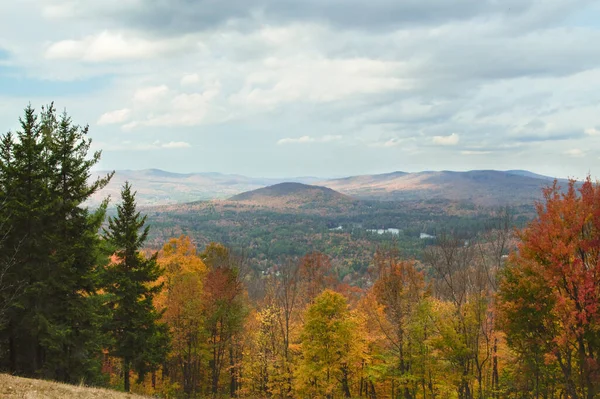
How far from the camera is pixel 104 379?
84.4ft

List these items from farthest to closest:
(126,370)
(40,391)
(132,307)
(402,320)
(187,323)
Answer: (187,323)
(402,320)
(132,307)
(126,370)
(40,391)

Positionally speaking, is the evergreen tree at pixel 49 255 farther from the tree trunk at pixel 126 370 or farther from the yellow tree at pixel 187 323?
the yellow tree at pixel 187 323

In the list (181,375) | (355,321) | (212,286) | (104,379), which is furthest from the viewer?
(181,375)

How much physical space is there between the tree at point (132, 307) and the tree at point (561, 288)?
2242 centimetres

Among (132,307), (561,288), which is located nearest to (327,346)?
(132,307)

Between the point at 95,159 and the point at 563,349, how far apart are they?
29.4 m

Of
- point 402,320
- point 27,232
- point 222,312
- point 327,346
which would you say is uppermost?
point 27,232

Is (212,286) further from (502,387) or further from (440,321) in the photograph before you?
(502,387)

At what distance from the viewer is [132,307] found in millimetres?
27922

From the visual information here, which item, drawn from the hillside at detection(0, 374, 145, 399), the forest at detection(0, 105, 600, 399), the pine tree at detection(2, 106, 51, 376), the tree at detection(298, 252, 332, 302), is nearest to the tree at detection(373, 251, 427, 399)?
the forest at detection(0, 105, 600, 399)

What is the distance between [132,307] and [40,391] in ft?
40.8

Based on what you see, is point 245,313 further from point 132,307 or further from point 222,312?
point 132,307

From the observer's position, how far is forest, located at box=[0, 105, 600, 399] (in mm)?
21344

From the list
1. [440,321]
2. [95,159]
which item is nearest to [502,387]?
[440,321]
